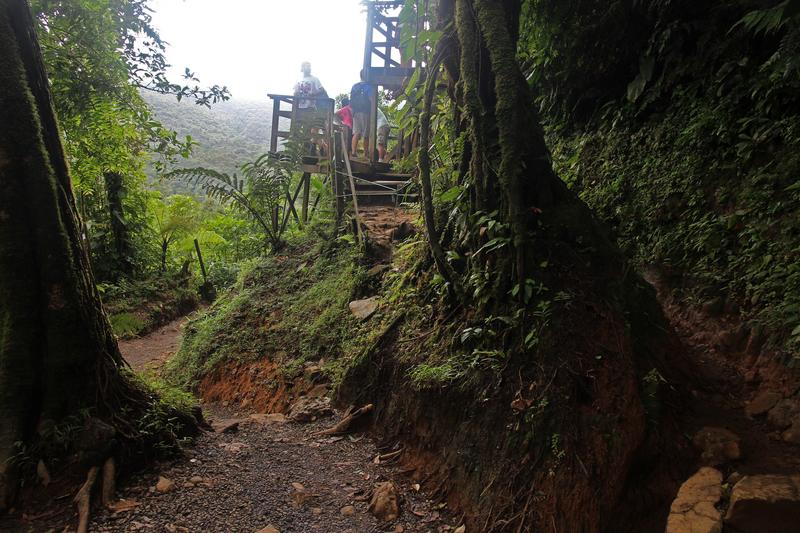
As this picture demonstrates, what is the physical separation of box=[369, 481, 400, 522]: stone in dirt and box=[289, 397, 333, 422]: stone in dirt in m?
1.59

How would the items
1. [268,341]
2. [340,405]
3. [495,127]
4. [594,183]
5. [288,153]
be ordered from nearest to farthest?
[495,127] → [340,405] → [594,183] → [268,341] → [288,153]

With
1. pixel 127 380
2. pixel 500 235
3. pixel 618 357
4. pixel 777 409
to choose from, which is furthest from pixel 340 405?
pixel 777 409

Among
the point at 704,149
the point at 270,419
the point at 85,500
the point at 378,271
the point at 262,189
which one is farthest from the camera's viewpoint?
the point at 262,189

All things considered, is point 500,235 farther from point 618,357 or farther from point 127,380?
point 127,380

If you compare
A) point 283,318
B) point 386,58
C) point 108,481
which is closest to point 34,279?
point 108,481

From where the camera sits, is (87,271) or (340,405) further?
(340,405)

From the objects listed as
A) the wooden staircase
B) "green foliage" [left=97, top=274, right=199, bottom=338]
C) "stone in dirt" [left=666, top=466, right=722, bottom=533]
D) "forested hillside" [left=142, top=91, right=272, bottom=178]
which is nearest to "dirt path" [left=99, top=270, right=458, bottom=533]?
"stone in dirt" [left=666, top=466, right=722, bottom=533]

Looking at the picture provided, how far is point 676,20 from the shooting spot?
4496mm

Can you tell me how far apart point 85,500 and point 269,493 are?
3.68ft

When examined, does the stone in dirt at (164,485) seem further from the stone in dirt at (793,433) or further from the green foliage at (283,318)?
the stone in dirt at (793,433)

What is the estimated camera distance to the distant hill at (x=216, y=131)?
3259 centimetres

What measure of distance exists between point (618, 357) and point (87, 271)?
3740 mm

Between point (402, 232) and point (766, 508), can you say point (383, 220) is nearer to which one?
point (402, 232)

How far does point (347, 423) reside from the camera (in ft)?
14.4
